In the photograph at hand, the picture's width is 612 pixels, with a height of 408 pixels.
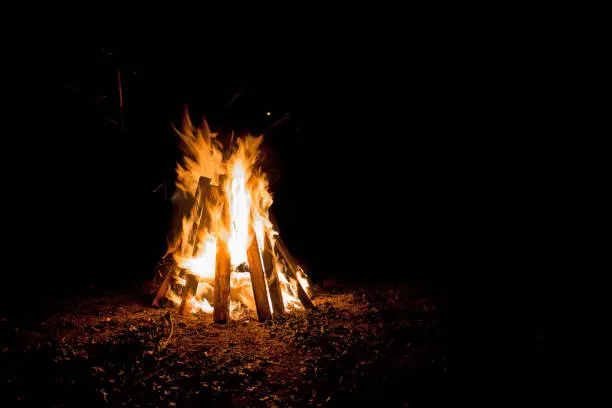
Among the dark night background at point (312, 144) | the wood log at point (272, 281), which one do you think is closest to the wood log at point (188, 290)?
the wood log at point (272, 281)

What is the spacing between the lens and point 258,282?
5.11m

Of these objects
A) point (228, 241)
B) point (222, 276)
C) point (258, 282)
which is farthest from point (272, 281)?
point (228, 241)

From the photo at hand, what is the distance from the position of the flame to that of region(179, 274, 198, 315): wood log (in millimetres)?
59

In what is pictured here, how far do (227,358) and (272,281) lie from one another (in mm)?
1446

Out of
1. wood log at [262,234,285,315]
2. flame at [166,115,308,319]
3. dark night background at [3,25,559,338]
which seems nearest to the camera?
wood log at [262,234,285,315]

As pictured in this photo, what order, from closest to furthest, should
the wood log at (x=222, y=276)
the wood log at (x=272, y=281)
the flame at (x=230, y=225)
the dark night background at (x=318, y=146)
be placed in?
the wood log at (x=222, y=276)
the wood log at (x=272, y=281)
the flame at (x=230, y=225)
the dark night background at (x=318, y=146)

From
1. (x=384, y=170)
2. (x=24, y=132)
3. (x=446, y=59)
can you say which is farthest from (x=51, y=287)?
(x=446, y=59)

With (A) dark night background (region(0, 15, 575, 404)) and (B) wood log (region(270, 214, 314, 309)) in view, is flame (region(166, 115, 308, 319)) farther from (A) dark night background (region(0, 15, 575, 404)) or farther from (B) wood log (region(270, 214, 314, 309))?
(A) dark night background (region(0, 15, 575, 404))

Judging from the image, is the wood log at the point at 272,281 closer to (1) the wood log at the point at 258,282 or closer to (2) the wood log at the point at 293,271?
(1) the wood log at the point at 258,282

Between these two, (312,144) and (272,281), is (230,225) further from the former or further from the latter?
(312,144)

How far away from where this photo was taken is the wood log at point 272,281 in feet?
17.0

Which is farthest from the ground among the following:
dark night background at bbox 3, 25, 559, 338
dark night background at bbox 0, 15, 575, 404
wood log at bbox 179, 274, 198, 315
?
dark night background at bbox 3, 25, 559, 338

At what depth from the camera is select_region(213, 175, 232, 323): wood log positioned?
4965mm

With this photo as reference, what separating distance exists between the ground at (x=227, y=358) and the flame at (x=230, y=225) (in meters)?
0.50
